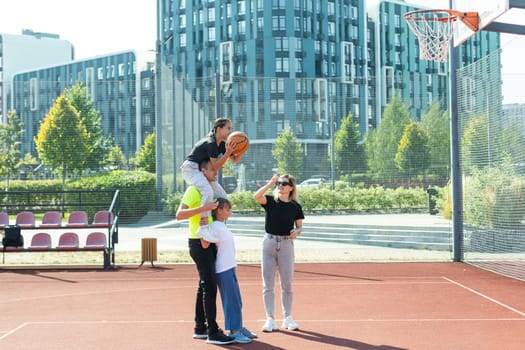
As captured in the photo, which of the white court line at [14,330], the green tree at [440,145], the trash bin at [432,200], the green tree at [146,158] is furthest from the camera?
the green tree at [146,158]

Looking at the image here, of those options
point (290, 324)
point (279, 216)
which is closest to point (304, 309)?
point (290, 324)

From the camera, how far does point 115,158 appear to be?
23125 mm

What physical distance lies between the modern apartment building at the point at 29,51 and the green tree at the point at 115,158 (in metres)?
97.4

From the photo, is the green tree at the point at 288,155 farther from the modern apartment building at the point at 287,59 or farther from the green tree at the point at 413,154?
the green tree at the point at 413,154

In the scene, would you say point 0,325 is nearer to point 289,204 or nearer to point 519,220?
point 289,204

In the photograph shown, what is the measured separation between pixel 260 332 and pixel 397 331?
4.84 feet

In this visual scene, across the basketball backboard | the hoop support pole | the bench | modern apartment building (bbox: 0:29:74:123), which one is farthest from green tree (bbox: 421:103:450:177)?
modern apartment building (bbox: 0:29:74:123)

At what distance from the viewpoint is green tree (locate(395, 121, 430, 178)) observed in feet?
57.3

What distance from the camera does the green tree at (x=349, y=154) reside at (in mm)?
17547

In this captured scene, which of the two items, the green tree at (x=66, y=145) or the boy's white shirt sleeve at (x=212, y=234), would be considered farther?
the green tree at (x=66, y=145)

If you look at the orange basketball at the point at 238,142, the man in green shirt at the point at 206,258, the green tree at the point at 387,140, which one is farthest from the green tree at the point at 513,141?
the man in green shirt at the point at 206,258

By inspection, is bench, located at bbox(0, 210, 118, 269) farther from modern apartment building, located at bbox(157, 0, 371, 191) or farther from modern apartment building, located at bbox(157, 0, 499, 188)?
modern apartment building, located at bbox(157, 0, 371, 191)

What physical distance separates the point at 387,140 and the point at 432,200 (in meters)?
2.08

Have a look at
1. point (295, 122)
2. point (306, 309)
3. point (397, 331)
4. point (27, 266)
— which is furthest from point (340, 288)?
point (295, 122)
